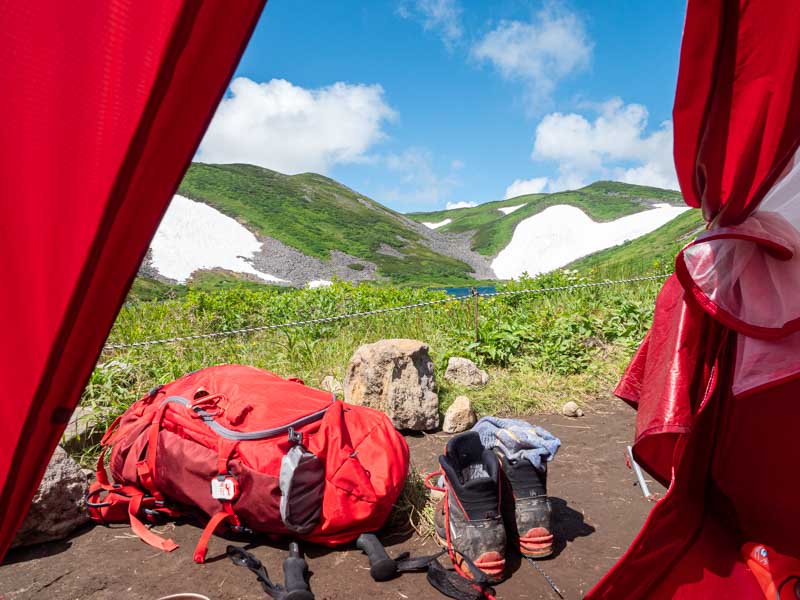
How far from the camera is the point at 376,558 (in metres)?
1.98

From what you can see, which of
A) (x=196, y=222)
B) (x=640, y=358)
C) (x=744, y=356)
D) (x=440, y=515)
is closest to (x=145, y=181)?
(x=744, y=356)

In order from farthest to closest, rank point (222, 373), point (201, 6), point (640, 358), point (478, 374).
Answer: point (478, 374) → point (222, 373) → point (640, 358) → point (201, 6)

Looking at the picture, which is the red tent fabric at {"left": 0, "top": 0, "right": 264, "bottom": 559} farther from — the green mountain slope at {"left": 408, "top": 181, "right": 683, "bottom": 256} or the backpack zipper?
the green mountain slope at {"left": 408, "top": 181, "right": 683, "bottom": 256}

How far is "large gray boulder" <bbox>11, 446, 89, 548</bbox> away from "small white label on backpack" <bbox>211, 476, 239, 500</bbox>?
28.0 inches

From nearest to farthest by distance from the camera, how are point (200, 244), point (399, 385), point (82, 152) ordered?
point (82, 152), point (399, 385), point (200, 244)

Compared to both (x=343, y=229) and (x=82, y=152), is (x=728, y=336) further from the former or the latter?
(x=343, y=229)

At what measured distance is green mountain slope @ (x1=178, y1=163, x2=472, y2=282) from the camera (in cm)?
3322

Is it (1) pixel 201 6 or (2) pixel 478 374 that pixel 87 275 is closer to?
(1) pixel 201 6

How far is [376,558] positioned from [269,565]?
0.43 meters

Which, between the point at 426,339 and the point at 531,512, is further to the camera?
the point at 426,339

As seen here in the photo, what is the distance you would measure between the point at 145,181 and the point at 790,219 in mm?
1600

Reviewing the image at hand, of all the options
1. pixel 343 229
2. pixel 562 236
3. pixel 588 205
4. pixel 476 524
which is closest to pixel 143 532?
pixel 476 524

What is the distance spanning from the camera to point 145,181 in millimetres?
813

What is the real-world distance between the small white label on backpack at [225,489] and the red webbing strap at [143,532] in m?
0.31
